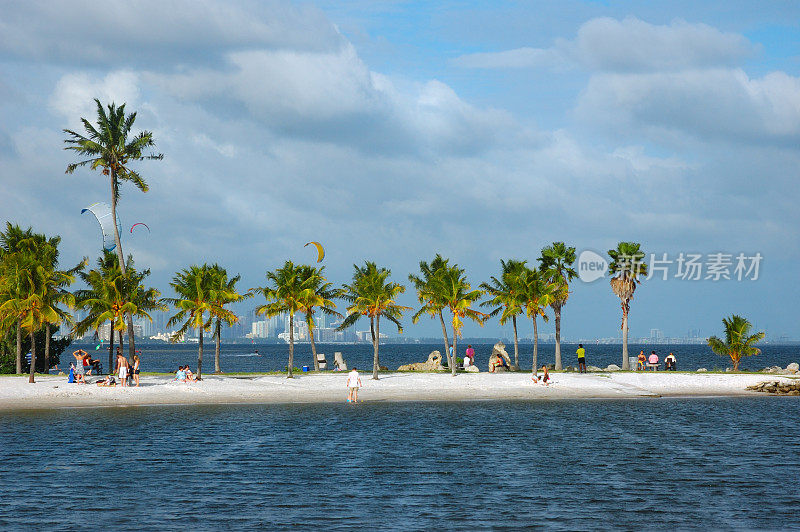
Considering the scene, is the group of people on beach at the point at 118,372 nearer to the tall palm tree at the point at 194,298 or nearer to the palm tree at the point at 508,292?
the tall palm tree at the point at 194,298

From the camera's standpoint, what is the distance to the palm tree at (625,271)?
70500mm

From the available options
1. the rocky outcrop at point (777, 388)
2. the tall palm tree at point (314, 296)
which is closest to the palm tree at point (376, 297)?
the tall palm tree at point (314, 296)

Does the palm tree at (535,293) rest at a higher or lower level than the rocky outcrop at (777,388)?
higher

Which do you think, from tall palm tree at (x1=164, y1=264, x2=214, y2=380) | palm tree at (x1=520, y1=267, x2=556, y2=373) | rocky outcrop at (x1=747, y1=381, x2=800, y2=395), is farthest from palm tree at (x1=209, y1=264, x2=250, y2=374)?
rocky outcrop at (x1=747, y1=381, x2=800, y2=395)

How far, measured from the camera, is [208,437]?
3456 centimetres

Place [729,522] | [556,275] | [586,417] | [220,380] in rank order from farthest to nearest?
[556,275]
[220,380]
[586,417]
[729,522]

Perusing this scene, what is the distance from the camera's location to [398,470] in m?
26.7

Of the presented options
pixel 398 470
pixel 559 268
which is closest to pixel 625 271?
pixel 559 268

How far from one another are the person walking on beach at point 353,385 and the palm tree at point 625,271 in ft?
105

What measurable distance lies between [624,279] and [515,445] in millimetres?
43263

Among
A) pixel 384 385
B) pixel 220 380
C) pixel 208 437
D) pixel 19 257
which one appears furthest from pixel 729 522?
pixel 19 257

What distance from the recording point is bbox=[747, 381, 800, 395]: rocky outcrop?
56562mm

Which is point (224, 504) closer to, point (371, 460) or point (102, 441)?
point (371, 460)

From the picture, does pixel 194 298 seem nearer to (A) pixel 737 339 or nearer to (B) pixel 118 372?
(B) pixel 118 372
